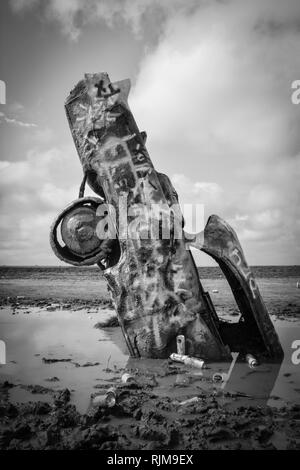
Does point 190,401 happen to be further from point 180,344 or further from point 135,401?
point 180,344

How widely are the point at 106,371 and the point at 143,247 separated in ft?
5.29

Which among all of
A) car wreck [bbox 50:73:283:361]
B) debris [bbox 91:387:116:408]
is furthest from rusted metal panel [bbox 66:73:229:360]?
debris [bbox 91:387:116:408]

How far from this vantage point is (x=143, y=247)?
4.41 m

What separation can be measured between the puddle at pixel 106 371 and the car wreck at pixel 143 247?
358 millimetres

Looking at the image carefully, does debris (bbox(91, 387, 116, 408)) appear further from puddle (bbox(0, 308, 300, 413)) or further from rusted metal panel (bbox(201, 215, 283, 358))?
rusted metal panel (bbox(201, 215, 283, 358))

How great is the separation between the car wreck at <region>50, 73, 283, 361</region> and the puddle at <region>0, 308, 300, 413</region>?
358 millimetres

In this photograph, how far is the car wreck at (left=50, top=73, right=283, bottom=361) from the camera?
4348 millimetres

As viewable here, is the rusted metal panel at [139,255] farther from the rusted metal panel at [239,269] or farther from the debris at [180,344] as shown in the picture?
the rusted metal panel at [239,269]

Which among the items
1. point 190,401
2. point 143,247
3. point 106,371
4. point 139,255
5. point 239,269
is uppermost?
point 143,247

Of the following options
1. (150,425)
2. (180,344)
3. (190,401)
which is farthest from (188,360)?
(150,425)

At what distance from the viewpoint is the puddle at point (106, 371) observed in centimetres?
322

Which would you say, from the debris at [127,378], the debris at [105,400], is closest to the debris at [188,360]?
the debris at [127,378]
